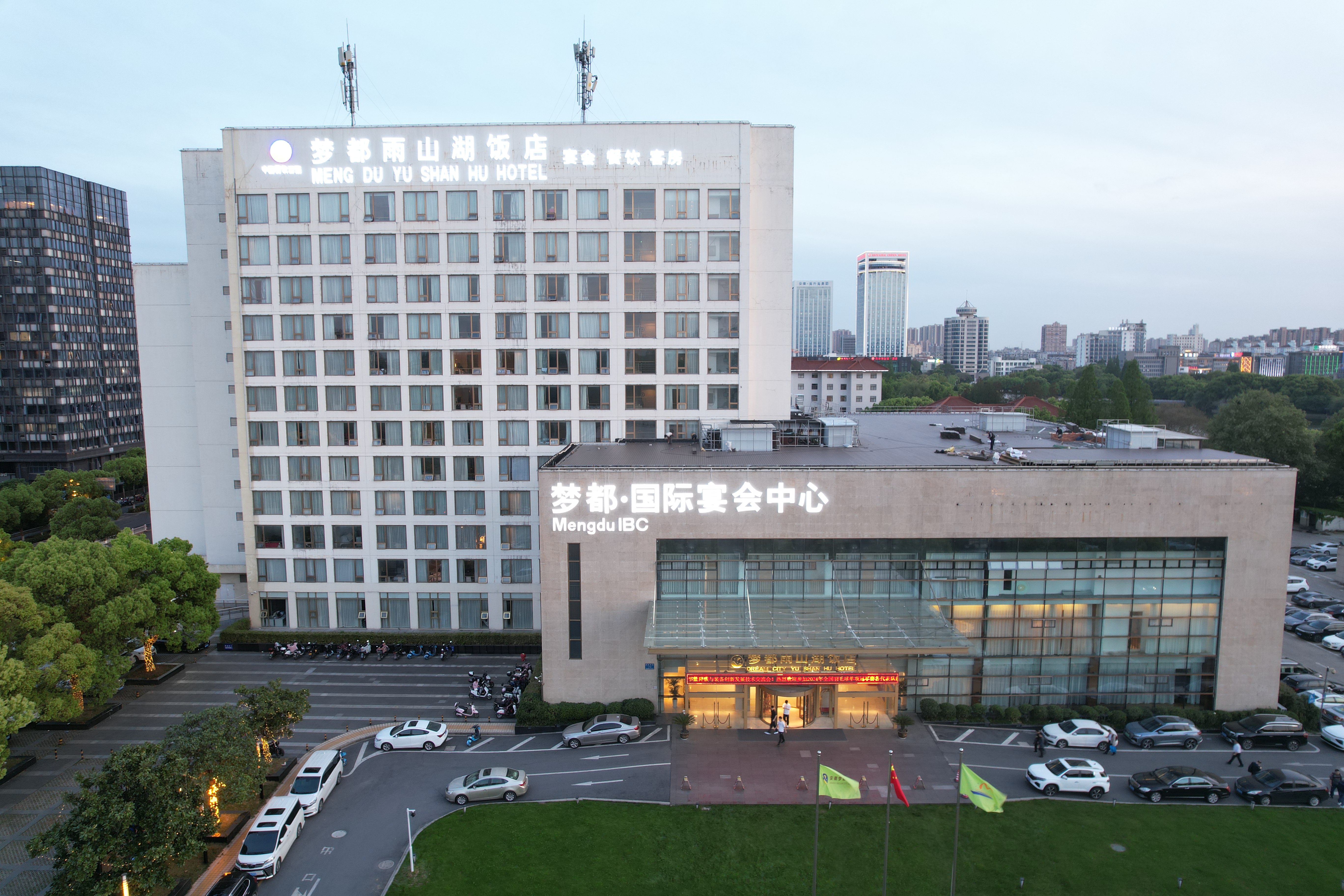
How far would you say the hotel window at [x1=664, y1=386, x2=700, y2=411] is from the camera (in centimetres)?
5081

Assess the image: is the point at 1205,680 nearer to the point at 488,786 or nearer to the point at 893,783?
the point at 893,783

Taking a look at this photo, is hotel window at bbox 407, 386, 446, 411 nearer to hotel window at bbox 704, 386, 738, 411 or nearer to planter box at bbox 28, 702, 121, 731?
hotel window at bbox 704, 386, 738, 411

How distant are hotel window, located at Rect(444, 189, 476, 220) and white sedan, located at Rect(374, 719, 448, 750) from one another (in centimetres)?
3217

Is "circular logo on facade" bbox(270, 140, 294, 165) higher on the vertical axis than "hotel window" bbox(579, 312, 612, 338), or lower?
higher

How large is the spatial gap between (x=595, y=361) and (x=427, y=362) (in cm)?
1156

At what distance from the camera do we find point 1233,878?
82.5ft

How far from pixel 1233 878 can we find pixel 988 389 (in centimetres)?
15020

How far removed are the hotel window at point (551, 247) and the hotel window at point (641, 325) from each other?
18.8 ft

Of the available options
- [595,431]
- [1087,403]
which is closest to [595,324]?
[595,431]

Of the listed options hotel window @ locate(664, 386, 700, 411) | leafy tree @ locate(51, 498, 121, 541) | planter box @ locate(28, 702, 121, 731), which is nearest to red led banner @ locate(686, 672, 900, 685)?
hotel window @ locate(664, 386, 700, 411)

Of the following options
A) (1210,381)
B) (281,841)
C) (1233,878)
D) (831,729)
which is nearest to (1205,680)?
(1233,878)

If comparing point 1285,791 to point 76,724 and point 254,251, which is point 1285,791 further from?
point 254,251

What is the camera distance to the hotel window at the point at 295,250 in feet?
162

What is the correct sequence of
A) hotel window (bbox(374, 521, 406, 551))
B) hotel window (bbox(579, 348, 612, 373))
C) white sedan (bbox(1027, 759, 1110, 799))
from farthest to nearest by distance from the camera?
hotel window (bbox(374, 521, 406, 551)) → hotel window (bbox(579, 348, 612, 373)) → white sedan (bbox(1027, 759, 1110, 799))
